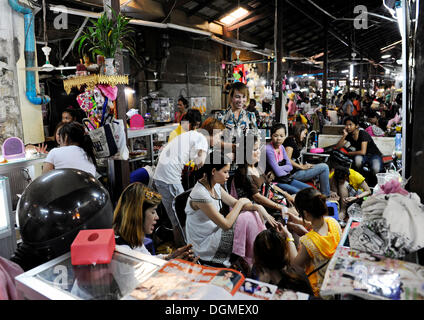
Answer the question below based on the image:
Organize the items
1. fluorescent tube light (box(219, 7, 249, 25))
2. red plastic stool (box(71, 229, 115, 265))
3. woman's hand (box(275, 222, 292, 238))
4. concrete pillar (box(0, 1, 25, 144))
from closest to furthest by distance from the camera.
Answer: red plastic stool (box(71, 229, 115, 265)) → woman's hand (box(275, 222, 292, 238)) → concrete pillar (box(0, 1, 25, 144)) → fluorescent tube light (box(219, 7, 249, 25))

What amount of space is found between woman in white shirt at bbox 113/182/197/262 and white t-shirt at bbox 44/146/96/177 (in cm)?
110

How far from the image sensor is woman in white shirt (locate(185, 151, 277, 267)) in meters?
2.49

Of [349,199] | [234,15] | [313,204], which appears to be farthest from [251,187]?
[234,15]

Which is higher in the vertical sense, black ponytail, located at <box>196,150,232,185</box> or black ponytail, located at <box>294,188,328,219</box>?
black ponytail, located at <box>196,150,232,185</box>

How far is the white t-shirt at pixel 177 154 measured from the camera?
3.41m

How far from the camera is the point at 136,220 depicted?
77.9 inches

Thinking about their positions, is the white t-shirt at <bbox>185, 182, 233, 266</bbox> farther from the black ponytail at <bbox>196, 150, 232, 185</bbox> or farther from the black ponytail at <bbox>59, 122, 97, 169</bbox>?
the black ponytail at <bbox>59, 122, 97, 169</bbox>

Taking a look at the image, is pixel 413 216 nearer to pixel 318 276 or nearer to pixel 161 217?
pixel 318 276

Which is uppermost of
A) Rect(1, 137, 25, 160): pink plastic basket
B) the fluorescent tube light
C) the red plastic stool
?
the fluorescent tube light

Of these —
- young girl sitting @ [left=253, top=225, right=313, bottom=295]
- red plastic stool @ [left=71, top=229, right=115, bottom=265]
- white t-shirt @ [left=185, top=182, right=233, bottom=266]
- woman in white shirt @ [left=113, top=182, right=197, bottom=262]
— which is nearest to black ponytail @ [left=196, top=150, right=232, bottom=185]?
white t-shirt @ [left=185, top=182, right=233, bottom=266]

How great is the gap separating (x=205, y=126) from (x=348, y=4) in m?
12.1

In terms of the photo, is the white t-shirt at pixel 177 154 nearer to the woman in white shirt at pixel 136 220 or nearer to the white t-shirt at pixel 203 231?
the white t-shirt at pixel 203 231

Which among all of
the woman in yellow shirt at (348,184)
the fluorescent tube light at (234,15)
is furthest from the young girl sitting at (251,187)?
the fluorescent tube light at (234,15)
